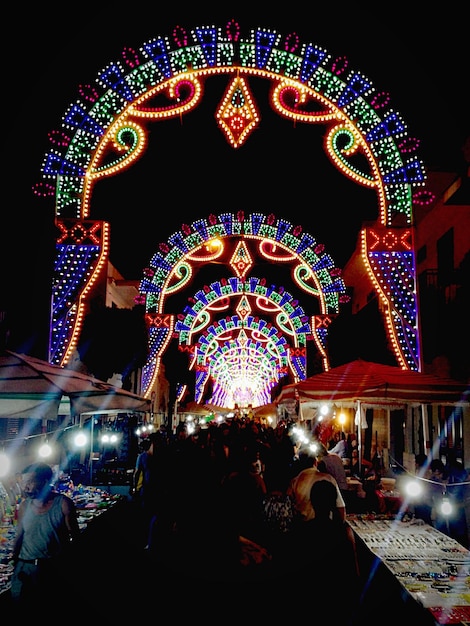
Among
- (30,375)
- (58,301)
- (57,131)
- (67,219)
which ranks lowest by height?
(30,375)

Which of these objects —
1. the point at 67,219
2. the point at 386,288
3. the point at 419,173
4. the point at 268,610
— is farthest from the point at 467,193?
the point at 268,610

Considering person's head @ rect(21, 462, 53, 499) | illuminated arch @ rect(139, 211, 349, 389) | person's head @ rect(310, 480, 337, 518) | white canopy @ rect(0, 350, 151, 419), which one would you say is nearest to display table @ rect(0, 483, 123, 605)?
person's head @ rect(21, 462, 53, 499)

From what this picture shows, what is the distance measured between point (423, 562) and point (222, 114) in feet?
33.0

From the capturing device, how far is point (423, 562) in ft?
21.3

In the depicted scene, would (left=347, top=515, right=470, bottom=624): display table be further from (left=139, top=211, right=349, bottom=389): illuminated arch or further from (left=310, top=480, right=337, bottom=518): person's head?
(left=139, top=211, right=349, bottom=389): illuminated arch

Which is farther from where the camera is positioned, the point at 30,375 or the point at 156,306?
the point at 156,306

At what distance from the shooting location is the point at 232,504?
5.37 meters

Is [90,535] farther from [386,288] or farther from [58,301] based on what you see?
[386,288]

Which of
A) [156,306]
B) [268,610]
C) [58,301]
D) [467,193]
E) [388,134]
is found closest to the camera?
[268,610]

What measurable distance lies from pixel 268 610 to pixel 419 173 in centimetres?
925

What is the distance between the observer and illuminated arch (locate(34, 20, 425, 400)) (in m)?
12.6

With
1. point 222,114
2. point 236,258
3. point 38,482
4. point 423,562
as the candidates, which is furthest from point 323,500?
point 236,258

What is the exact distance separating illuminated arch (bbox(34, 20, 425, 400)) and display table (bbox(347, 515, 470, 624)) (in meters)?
5.85

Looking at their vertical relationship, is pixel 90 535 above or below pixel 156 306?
below
